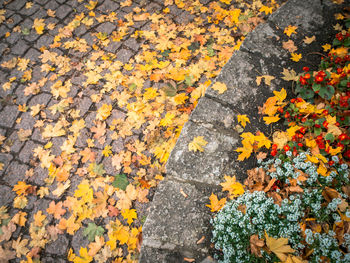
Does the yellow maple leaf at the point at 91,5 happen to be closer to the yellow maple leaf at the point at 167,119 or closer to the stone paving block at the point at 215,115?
the yellow maple leaf at the point at 167,119

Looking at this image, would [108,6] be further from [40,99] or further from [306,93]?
[306,93]

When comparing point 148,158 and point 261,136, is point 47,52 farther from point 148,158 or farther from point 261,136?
point 261,136

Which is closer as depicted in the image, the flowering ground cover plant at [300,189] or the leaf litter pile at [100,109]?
the flowering ground cover plant at [300,189]

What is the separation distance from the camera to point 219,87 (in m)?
2.33

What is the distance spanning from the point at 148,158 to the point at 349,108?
207 centimetres

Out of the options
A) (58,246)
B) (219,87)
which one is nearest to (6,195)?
(58,246)

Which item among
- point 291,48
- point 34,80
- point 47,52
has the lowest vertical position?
point 34,80

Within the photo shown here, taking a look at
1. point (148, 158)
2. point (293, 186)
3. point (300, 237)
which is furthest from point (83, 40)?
point (300, 237)

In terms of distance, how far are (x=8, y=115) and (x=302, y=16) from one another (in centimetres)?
413

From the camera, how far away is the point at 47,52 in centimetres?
347

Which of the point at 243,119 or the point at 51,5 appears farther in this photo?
the point at 51,5

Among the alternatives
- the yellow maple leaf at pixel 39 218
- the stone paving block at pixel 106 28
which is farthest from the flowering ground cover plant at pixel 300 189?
the stone paving block at pixel 106 28

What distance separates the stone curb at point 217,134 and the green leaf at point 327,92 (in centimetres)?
34

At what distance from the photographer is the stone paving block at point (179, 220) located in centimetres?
177
